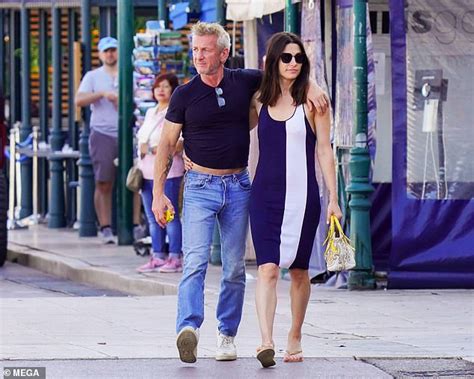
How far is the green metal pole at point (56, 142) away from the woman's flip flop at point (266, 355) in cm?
1274

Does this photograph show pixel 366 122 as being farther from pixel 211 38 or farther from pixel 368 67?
pixel 211 38

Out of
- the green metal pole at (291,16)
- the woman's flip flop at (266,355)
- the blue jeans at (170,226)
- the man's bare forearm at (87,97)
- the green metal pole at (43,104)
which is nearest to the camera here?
the woman's flip flop at (266,355)

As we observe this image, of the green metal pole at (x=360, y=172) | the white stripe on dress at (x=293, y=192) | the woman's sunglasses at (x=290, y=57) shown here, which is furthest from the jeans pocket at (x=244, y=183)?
the green metal pole at (x=360, y=172)

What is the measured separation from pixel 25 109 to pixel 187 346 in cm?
1437

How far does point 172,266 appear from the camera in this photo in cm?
1484

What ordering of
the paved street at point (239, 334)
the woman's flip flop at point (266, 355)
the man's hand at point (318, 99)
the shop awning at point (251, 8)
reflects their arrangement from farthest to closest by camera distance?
1. the shop awning at point (251, 8)
2. the man's hand at point (318, 99)
3. the paved street at point (239, 334)
4. the woman's flip flop at point (266, 355)

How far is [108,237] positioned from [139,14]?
4155mm

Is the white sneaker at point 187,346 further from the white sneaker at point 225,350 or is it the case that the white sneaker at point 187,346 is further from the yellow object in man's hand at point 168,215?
the yellow object in man's hand at point 168,215

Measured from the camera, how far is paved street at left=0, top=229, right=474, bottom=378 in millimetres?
8797

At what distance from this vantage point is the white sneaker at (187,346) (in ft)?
28.7

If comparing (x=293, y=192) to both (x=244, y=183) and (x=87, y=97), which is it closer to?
(x=244, y=183)

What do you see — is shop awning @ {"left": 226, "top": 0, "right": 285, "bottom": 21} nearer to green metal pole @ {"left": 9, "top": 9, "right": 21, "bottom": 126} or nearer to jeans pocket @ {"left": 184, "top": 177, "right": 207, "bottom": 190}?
jeans pocket @ {"left": 184, "top": 177, "right": 207, "bottom": 190}

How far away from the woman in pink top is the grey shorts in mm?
3493

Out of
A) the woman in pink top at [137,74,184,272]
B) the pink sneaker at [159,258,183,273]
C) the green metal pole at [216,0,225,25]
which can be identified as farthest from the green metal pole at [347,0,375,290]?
the green metal pole at [216,0,225,25]
